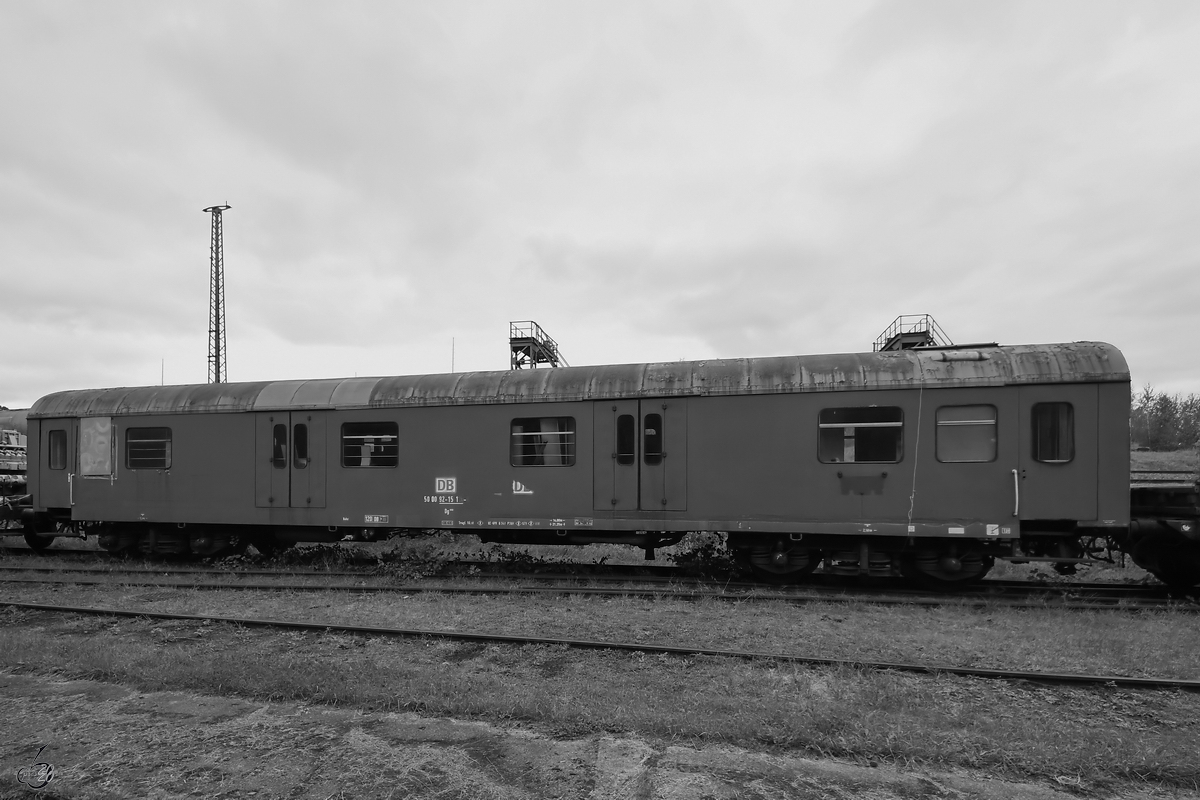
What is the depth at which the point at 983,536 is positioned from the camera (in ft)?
28.1

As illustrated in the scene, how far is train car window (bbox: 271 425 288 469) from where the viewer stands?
11477mm

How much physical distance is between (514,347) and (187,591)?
20722 mm

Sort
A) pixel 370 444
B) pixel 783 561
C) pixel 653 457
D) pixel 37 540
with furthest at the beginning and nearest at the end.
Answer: pixel 37 540
pixel 370 444
pixel 653 457
pixel 783 561

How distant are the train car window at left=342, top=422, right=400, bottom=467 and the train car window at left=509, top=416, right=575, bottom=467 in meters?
2.14

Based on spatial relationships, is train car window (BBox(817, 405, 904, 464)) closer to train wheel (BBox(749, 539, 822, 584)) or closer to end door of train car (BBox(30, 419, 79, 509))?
train wheel (BBox(749, 539, 822, 584))

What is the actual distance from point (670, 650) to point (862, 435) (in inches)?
176

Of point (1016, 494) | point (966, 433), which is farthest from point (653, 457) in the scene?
point (1016, 494)

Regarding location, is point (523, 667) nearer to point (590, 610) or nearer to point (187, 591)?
point (590, 610)

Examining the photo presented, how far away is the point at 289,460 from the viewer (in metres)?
11.5

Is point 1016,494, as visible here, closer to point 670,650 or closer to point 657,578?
point 657,578

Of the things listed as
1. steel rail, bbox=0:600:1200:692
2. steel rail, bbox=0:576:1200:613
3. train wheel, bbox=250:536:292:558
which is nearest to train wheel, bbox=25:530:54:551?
steel rail, bbox=0:576:1200:613

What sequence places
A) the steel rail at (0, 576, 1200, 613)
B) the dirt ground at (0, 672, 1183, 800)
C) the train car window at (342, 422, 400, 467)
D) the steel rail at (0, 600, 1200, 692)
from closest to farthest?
the dirt ground at (0, 672, 1183, 800), the steel rail at (0, 600, 1200, 692), the steel rail at (0, 576, 1200, 613), the train car window at (342, 422, 400, 467)

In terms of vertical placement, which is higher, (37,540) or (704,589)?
(704,589)

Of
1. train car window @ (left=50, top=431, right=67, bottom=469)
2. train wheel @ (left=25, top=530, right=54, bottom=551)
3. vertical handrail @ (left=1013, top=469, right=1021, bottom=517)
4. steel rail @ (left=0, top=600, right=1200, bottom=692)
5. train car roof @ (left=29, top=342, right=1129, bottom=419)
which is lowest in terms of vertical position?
train wheel @ (left=25, top=530, right=54, bottom=551)
